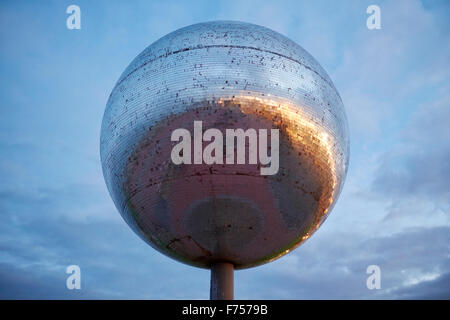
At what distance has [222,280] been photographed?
8.77 metres

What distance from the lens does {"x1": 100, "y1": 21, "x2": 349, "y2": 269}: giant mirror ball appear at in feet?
24.0

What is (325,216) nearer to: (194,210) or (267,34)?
(194,210)

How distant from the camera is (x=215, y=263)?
8.82 metres

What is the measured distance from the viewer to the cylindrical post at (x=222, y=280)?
8.77 m

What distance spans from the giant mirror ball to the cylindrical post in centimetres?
40

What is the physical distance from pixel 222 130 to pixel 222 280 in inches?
122

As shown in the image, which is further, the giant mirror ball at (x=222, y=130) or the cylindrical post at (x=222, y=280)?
the cylindrical post at (x=222, y=280)

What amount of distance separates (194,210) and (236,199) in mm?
695

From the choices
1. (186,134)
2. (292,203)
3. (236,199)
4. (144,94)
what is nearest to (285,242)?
(292,203)

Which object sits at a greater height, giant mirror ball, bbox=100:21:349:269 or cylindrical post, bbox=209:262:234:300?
giant mirror ball, bbox=100:21:349:269

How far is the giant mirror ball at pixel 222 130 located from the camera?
24.0ft

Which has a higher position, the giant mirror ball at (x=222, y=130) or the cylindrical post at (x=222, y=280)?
the giant mirror ball at (x=222, y=130)

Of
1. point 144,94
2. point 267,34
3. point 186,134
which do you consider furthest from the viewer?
point 267,34

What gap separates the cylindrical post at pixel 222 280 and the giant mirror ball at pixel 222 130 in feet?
1.30
